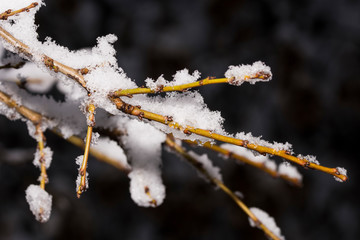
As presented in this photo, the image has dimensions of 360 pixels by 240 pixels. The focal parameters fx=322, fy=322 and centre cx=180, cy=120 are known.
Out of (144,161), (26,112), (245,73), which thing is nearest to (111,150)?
(144,161)

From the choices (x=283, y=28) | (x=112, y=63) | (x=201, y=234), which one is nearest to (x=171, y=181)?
(x=201, y=234)

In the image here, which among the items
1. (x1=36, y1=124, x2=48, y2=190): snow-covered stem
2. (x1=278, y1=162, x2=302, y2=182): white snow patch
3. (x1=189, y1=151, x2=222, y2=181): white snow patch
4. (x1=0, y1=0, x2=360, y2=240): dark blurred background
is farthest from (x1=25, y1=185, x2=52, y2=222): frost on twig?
(x1=0, y1=0, x2=360, y2=240): dark blurred background

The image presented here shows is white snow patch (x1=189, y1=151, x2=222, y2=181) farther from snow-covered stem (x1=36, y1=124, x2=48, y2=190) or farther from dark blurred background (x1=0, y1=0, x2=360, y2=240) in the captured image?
dark blurred background (x1=0, y1=0, x2=360, y2=240)

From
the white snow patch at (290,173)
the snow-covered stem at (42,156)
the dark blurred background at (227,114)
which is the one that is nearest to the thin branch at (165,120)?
the snow-covered stem at (42,156)

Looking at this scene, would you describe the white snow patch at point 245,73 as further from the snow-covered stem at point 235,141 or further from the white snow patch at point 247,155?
the white snow patch at point 247,155

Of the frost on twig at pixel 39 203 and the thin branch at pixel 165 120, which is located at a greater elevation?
the thin branch at pixel 165 120

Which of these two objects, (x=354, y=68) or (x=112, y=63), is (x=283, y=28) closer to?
(x=354, y=68)

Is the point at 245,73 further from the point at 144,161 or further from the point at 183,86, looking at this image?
the point at 144,161
